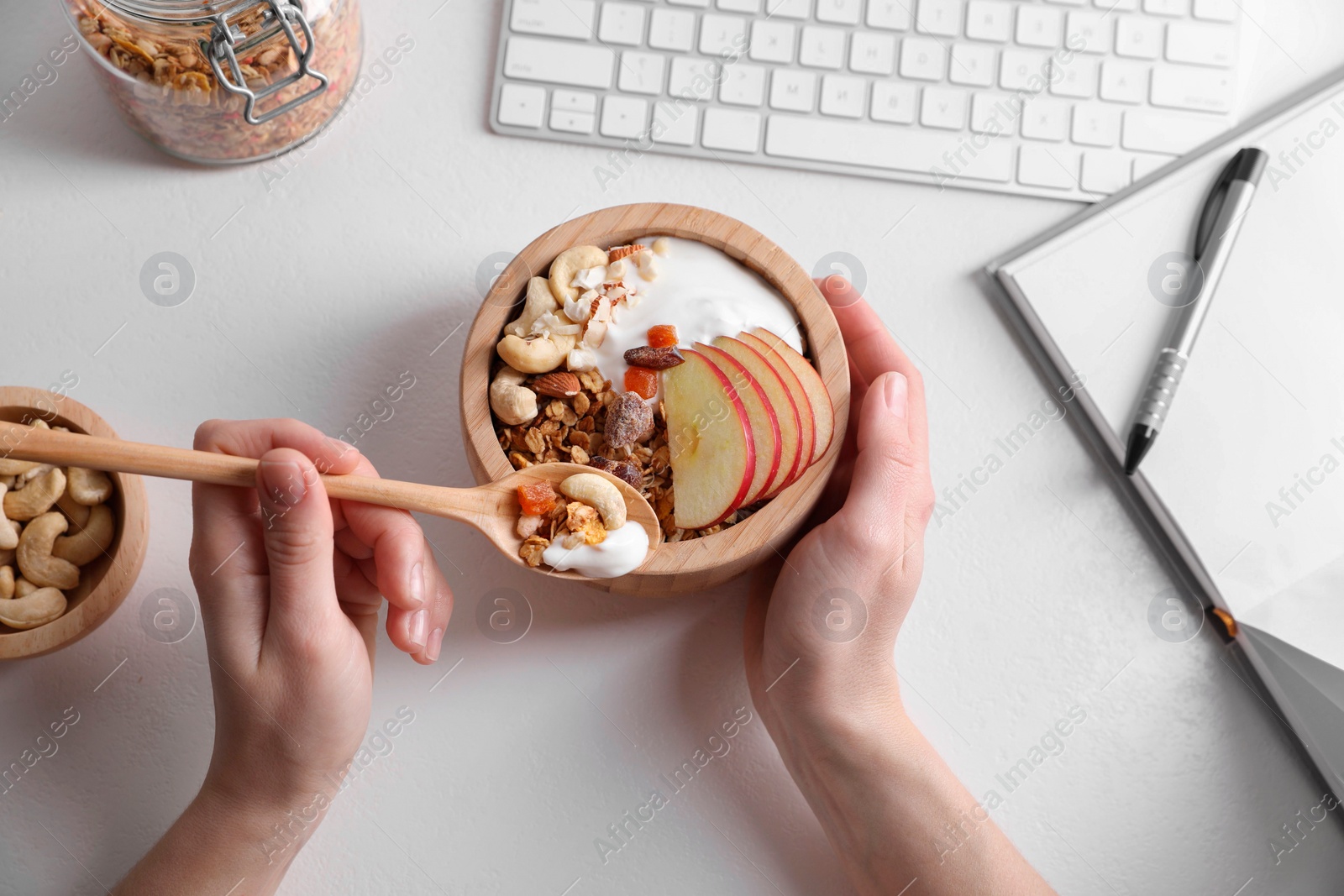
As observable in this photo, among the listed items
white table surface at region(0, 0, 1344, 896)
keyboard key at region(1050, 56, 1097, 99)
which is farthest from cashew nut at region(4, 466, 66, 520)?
keyboard key at region(1050, 56, 1097, 99)

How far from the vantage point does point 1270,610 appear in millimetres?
894

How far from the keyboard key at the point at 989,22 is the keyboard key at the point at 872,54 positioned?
0.30 feet

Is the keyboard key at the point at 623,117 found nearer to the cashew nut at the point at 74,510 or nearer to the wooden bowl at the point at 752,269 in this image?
the wooden bowl at the point at 752,269

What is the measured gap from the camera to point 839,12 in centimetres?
94

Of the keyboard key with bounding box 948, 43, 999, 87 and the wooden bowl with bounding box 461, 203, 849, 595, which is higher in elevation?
the keyboard key with bounding box 948, 43, 999, 87

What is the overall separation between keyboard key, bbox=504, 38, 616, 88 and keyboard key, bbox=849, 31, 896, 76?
0.25m

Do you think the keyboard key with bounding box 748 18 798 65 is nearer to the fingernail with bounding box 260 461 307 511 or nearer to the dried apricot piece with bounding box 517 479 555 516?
the dried apricot piece with bounding box 517 479 555 516

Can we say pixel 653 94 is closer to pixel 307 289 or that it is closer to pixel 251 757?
pixel 307 289

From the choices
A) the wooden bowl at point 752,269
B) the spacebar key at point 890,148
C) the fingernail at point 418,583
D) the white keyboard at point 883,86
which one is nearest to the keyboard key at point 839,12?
the white keyboard at point 883,86

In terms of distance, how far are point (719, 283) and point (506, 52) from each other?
1.24ft

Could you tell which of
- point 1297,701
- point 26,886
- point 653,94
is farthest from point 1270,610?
point 26,886

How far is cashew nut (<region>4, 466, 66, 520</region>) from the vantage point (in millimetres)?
772

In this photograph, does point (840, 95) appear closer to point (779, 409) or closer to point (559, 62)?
point (559, 62)

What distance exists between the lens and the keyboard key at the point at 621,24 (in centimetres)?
93
